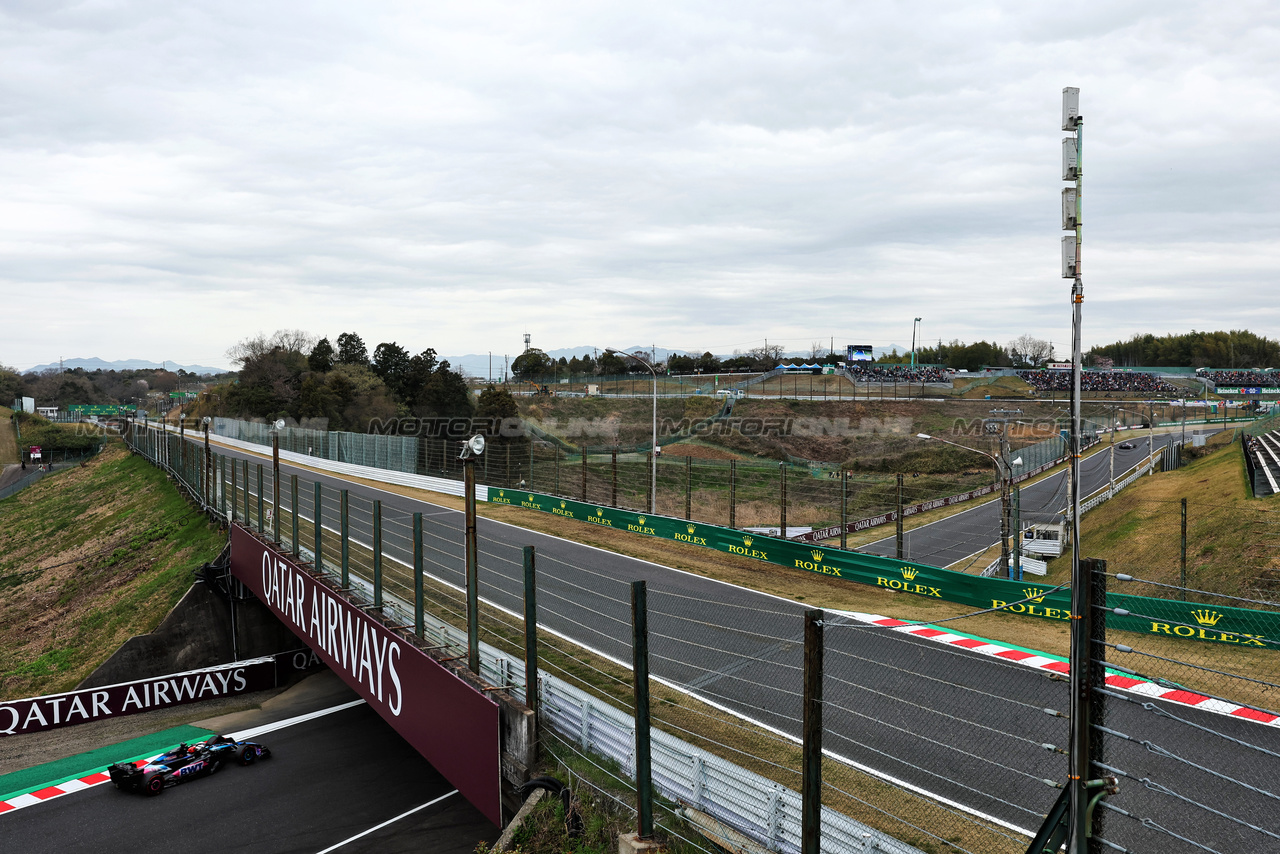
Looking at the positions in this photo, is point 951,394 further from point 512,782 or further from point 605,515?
point 512,782

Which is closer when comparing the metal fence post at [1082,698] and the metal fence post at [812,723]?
the metal fence post at [1082,698]

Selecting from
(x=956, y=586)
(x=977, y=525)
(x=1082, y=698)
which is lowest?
(x=977, y=525)

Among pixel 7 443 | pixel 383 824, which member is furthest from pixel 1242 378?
pixel 7 443

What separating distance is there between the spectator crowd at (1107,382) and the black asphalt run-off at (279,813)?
102m

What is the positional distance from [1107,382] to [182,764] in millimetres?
119104

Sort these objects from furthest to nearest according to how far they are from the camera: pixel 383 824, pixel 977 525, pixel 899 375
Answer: pixel 899 375, pixel 977 525, pixel 383 824

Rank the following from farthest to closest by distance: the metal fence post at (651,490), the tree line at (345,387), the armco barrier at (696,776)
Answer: the tree line at (345,387)
the metal fence post at (651,490)
the armco barrier at (696,776)

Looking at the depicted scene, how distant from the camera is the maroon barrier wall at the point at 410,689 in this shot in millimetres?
7820

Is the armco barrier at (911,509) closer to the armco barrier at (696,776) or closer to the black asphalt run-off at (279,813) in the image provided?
the black asphalt run-off at (279,813)

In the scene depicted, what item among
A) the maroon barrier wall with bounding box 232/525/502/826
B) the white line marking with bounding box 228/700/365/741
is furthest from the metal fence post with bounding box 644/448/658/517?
the maroon barrier wall with bounding box 232/525/502/826

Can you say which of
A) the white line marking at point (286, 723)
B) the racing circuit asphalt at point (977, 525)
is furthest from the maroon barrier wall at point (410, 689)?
the racing circuit asphalt at point (977, 525)

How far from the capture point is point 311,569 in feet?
45.3

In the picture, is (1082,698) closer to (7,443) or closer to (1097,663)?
(1097,663)

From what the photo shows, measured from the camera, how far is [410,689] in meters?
9.37
